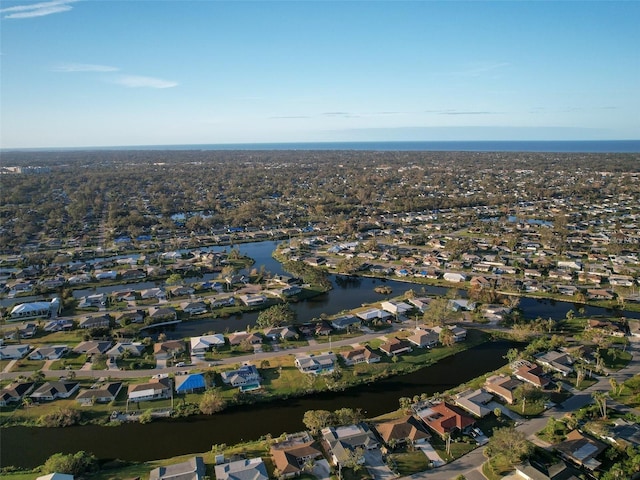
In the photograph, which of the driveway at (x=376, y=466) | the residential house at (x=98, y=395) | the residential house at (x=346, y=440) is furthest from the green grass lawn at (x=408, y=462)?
the residential house at (x=98, y=395)

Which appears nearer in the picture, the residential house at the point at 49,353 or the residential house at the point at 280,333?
the residential house at the point at 49,353

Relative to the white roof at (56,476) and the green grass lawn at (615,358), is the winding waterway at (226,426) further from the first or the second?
the green grass lawn at (615,358)

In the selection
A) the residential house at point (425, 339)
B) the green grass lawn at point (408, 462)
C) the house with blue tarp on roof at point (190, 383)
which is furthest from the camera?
the residential house at point (425, 339)

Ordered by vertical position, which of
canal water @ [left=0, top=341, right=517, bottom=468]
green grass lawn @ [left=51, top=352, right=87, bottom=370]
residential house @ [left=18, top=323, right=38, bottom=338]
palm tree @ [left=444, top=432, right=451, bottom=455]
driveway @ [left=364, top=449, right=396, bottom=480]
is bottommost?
canal water @ [left=0, top=341, right=517, bottom=468]

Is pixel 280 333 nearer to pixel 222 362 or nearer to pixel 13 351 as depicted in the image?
pixel 222 362

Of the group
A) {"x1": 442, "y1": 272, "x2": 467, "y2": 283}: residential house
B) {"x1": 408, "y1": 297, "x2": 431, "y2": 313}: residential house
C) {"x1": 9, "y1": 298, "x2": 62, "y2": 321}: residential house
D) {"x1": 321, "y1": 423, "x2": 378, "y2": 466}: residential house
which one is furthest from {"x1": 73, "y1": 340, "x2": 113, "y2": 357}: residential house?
{"x1": 442, "y1": 272, "x2": 467, "y2": 283}: residential house

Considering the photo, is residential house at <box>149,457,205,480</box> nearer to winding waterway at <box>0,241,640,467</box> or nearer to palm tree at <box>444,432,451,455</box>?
winding waterway at <box>0,241,640,467</box>

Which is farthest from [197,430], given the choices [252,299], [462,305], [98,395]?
[462,305]
